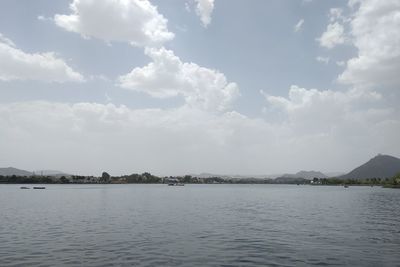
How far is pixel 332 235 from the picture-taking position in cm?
5897

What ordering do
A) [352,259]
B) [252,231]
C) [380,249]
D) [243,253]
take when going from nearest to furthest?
[352,259]
[243,253]
[380,249]
[252,231]

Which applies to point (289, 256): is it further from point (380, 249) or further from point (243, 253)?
point (380, 249)

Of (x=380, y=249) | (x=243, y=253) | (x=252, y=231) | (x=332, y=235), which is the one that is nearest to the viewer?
(x=243, y=253)

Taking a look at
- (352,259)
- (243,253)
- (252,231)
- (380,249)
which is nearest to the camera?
(352,259)

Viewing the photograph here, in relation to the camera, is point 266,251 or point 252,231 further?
point 252,231

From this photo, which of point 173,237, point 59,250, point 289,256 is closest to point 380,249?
point 289,256

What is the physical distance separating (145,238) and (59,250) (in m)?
12.8

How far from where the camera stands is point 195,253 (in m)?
44.1

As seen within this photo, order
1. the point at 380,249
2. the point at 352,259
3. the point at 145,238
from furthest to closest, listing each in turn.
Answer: the point at 145,238, the point at 380,249, the point at 352,259

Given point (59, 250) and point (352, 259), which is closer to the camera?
point (352, 259)

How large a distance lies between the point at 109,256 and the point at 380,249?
33.8 metres

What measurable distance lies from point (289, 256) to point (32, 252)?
30.0 m

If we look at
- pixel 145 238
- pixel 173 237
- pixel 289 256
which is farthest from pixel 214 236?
pixel 289 256

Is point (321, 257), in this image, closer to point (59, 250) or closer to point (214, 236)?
point (214, 236)
